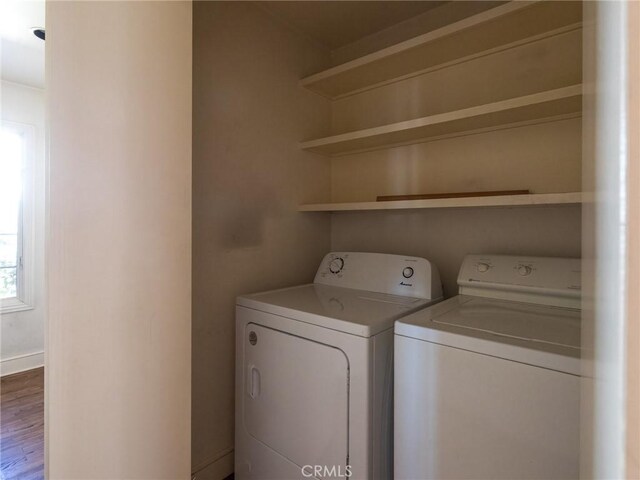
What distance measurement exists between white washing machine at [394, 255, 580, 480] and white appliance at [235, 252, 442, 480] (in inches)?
3.7

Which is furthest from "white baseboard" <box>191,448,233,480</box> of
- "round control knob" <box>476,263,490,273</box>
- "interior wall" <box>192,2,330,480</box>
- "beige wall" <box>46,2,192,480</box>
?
"round control knob" <box>476,263,490,273</box>

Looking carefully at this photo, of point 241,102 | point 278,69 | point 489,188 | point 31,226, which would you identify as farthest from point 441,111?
point 31,226

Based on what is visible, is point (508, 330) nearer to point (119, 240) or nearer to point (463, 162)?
point (463, 162)

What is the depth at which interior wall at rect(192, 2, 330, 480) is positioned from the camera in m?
1.52

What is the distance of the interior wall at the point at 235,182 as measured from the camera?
59.9 inches

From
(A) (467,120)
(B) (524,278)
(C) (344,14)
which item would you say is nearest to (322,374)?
(B) (524,278)

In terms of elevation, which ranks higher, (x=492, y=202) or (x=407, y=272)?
(x=492, y=202)

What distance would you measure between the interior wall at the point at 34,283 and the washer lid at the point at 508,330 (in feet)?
11.7

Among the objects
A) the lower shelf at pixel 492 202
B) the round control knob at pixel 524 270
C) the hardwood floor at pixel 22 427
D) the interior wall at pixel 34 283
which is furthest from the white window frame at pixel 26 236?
the round control knob at pixel 524 270

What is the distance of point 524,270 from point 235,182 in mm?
1461

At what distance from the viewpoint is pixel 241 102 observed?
169 cm

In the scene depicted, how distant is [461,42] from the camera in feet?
5.06

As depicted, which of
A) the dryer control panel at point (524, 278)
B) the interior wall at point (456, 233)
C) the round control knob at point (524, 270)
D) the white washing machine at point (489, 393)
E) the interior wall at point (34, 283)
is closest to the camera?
the white washing machine at point (489, 393)

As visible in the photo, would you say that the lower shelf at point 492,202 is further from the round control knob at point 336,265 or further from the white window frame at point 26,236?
the white window frame at point 26,236
